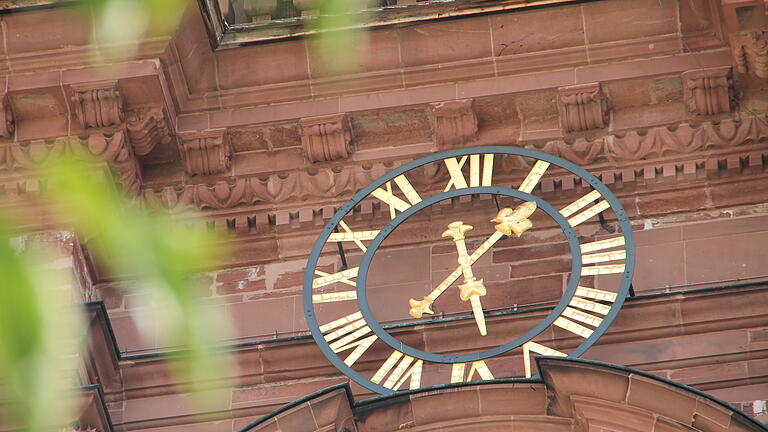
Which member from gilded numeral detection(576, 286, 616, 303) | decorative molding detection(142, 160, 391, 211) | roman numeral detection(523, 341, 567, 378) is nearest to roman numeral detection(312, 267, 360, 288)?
decorative molding detection(142, 160, 391, 211)

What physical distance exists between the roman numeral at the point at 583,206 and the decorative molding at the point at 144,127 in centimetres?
290

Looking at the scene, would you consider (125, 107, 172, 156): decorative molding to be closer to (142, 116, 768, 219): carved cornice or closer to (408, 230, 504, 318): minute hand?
(142, 116, 768, 219): carved cornice

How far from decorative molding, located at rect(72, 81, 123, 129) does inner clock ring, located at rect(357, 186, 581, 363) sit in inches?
83.4

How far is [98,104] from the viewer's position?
9.92 metres

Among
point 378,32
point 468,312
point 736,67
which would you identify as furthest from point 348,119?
point 736,67

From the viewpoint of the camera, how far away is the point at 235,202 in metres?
10.1

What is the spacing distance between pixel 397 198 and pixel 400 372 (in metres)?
1.66

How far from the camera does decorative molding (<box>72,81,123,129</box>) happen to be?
32.5 feet

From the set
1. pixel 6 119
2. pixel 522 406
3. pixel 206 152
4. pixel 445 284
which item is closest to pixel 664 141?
pixel 445 284

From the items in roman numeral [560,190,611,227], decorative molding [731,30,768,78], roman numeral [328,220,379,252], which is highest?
decorative molding [731,30,768,78]

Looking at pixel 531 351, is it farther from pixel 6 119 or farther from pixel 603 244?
pixel 6 119

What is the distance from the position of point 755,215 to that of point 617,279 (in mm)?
1157

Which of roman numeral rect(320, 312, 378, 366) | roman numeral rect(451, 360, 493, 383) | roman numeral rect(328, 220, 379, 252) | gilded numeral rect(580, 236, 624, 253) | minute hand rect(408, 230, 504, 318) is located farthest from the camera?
roman numeral rect(328, 220, 379, 252)

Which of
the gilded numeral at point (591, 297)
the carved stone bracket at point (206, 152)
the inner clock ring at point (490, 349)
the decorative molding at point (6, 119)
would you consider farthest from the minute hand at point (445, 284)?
the decorative molding at point (6, 119)
